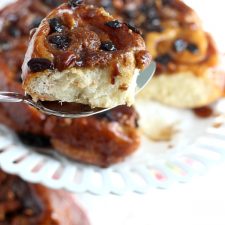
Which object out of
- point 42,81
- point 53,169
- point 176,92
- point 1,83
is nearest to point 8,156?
point 53,169

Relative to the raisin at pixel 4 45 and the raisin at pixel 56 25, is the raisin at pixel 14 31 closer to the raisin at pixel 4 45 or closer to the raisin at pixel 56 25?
the raisin at pixel 4 45

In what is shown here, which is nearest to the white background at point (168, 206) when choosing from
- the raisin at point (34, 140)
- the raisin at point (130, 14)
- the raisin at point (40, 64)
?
the raisin at point (34, 140)

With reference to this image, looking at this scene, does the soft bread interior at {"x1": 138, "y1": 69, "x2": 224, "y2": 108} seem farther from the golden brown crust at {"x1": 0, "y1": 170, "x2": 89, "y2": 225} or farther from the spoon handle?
the spoon handle

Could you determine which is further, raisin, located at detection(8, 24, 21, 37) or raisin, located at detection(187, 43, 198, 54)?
raisin, located at detection(187, 43, 198, 54)

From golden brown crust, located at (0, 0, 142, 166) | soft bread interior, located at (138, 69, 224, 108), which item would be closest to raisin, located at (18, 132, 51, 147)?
golden brown crust, located at (0, 0, 142, 166)

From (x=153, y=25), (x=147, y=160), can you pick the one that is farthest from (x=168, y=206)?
(x=153, y=25)

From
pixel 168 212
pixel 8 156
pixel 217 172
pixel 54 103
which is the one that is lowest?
pixel 168 212

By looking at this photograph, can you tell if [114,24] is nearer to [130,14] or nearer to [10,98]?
[10,98]

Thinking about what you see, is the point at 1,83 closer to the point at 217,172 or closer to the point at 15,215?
the point at 15,215
